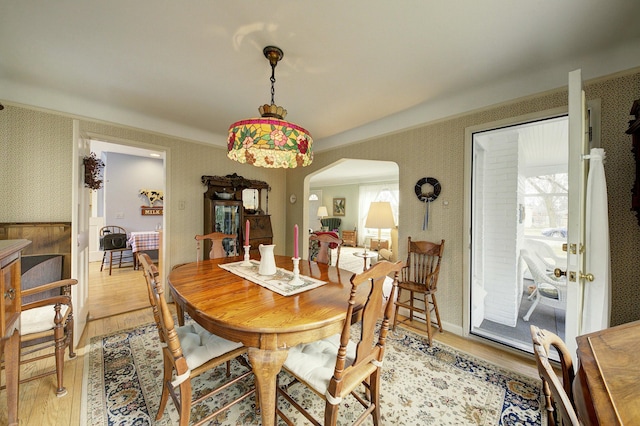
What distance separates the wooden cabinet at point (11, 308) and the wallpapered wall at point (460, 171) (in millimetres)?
3011

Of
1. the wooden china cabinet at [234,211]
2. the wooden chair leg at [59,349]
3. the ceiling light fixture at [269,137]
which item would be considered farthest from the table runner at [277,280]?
the wooden china cabinet at [234,211]

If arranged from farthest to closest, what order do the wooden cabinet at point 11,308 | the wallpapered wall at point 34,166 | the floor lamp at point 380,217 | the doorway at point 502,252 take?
the floor lamp at point 380,217, the doorway at point 502,252, the wallpapered wall at point 34,166, the wooden cabinet at point 11,308

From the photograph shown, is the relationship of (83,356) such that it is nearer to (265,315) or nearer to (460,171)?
(265,315)

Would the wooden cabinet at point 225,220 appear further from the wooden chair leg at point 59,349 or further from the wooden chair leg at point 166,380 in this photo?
the wooden chair leg at point 166,380

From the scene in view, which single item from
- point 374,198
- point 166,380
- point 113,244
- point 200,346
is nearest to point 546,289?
point 200,346

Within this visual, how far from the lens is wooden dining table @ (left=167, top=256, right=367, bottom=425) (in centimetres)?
108

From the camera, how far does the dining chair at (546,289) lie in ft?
9.18

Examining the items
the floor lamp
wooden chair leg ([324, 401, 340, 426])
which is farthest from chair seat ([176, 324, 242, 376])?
the floor lamp

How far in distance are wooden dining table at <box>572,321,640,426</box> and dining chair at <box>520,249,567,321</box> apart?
2746 millimetres

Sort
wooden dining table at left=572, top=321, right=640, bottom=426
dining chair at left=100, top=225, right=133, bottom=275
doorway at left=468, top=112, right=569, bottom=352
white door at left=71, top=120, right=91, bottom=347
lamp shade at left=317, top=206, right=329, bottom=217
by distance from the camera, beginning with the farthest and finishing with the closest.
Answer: lamp shade at left=317, top=206, right=329, bottom=217 < dining chair at left=100, top=225, right=133, bottom=275 < doorway at left=468, top=112, right=569, bottom=352 < white door at left=71, top=120, right=91, bottom=347 < wooden dining table at left=572, top=321, right=640, bottom=426

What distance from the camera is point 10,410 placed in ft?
4.23

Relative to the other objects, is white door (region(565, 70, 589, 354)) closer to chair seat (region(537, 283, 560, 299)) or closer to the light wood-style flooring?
the light wood-style flooring

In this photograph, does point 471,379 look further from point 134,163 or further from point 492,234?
point 134,163

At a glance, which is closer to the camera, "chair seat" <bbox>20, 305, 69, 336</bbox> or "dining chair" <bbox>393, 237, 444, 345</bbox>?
"chair seat" <bbox>20, 305, 69, 336</bbox>
